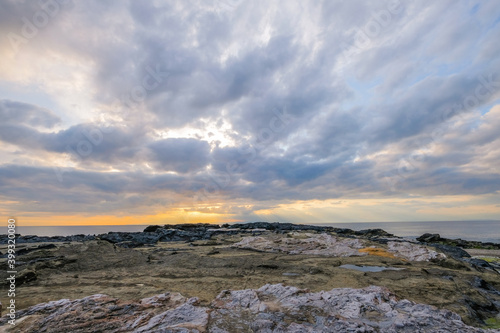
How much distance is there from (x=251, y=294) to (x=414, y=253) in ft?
43.5

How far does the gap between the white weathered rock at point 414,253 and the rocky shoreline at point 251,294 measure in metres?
0.10

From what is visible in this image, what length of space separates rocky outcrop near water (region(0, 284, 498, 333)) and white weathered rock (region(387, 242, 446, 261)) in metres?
9.66

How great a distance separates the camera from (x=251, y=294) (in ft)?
22.6

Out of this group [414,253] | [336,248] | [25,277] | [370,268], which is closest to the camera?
[25,277]

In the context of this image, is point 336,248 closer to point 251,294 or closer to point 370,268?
point 370,268

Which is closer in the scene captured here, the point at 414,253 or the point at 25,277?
the point at 25,277

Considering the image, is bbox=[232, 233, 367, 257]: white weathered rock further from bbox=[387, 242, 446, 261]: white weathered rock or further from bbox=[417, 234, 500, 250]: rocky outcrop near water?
bbox=[417, 234, 500, 250]: rocky outcrop near water

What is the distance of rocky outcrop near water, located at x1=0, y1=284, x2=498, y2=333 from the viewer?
16.8 feet

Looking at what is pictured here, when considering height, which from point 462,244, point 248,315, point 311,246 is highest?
point 248,315

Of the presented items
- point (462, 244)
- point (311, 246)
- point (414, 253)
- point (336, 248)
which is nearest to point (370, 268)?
point (336, 248)

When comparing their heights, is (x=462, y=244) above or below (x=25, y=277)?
below

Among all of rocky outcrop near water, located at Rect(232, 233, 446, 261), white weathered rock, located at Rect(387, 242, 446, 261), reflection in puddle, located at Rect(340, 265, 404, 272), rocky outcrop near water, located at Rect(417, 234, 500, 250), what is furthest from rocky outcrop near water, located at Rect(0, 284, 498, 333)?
rocky outcrop near water, located at Rect(417, 234, 500, 250)

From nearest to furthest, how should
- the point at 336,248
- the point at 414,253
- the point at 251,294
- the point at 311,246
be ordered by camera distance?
the point at 251,294 → the point at 414,253 → the point at 336,248 → the point at 311,246

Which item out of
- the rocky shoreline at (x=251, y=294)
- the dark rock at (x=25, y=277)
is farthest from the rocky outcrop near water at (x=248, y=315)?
the dark rock at (x=25, y=277)
